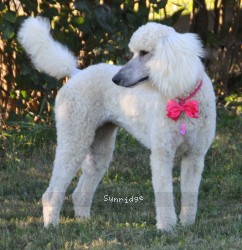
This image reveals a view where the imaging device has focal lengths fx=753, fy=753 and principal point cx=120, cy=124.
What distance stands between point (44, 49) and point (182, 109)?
3.91ft

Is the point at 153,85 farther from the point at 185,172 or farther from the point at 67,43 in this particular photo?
the point at 67,43

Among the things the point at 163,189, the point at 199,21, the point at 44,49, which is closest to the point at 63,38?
the point at 44,49

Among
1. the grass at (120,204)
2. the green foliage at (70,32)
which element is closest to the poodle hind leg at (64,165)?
the grass at (120,204)

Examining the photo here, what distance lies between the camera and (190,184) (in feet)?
16.6

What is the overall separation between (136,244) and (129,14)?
2.88 m

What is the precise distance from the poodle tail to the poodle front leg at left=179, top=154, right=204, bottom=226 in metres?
1.15

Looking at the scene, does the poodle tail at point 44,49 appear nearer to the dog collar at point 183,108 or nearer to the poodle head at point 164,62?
the poodle head at point 164,62

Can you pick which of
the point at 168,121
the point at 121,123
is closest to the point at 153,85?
the point at 168,121

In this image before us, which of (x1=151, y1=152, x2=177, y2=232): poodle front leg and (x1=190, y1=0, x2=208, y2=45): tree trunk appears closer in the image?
(x1=151, y1=152, x2=177, y2=232): poodle front leg

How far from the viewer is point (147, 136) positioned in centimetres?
511

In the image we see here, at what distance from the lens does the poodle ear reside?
4.66 meters

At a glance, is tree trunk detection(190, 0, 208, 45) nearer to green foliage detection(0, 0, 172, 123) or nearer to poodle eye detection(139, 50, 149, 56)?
green foliage detection(0, 0, 172, 123)

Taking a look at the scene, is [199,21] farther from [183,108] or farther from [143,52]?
[183,108]

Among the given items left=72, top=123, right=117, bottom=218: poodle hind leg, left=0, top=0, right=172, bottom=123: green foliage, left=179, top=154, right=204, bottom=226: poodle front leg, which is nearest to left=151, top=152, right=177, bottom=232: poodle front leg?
left=179, top=154, right=204, bottom=226: poodle front leg
